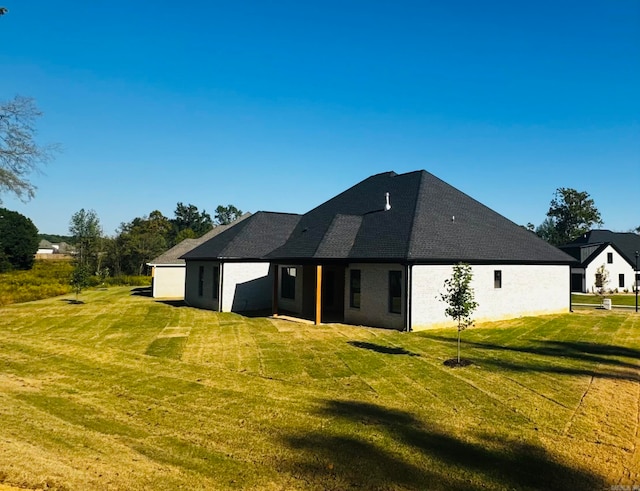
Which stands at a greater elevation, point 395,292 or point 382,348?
point 395,292

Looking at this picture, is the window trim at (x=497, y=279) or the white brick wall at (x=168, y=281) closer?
the window trim at (x=497, y=279)

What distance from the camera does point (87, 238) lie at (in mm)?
64375

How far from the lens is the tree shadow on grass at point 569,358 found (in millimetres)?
11953

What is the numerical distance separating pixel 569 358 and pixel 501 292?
8.18 metres

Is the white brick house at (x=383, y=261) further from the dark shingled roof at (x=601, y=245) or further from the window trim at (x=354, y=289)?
the dark shingled roof at (x=601, y=245)

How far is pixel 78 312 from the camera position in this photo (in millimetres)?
24906

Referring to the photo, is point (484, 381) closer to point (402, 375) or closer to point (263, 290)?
point (402, 375)

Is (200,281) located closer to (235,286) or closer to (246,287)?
(235,286)

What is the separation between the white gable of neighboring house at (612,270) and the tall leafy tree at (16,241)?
9487cm

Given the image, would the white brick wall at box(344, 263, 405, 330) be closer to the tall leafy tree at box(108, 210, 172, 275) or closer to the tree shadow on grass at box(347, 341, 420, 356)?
the tree shadow on grass at box(347, 341, 420, 356)

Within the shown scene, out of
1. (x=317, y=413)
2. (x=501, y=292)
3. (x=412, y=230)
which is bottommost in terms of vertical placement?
(x=317, y=413)

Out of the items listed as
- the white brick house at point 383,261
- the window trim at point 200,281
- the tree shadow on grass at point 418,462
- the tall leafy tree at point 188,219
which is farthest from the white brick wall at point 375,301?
the tall leafy tree at point 188,219

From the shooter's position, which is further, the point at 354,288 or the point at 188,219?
the point at 188,219

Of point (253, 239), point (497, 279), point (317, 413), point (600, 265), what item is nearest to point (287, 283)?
point (253, 239)
